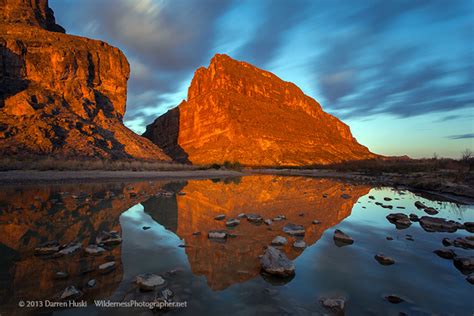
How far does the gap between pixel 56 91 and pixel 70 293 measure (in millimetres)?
70854

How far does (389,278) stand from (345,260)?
900 millimetres

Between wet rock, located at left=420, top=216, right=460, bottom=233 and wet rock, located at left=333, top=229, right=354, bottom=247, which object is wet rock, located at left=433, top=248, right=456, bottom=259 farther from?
wet rock, located at left=420, top=216, right=460, bottom=233

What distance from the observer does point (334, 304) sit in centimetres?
302

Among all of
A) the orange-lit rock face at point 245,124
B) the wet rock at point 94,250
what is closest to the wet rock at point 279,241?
the wet rock at point 94,250

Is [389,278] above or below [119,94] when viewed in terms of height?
below

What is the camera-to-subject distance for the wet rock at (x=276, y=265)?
12.8 feet

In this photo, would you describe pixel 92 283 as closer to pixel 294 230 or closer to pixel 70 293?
pixel 70 293

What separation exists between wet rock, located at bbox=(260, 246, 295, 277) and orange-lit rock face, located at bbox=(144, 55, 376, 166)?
81.4 m

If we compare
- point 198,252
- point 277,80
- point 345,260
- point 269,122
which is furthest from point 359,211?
point 277,80

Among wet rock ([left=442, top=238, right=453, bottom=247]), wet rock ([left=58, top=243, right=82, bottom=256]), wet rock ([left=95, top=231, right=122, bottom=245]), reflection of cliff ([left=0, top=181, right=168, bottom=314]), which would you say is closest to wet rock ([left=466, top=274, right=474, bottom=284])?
wet rock ([left=442, top=238, right=453, bottom=247])

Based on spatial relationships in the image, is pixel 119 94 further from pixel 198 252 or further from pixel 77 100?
pixel 198 252

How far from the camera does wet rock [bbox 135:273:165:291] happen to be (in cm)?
334

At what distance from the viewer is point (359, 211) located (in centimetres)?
1050

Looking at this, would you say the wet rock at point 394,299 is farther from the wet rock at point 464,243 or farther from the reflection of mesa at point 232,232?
the wet rock at point 464,243
